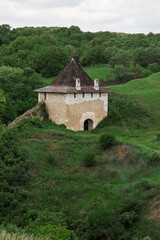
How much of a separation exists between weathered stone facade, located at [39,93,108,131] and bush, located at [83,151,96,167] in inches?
270

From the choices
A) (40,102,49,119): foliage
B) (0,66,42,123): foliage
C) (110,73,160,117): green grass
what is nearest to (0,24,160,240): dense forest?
(40,102,49,119): foliage

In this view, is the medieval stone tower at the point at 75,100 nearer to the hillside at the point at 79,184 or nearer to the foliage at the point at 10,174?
the hillside at the point at 79,184

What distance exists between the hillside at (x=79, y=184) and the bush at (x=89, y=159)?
0.09 metres

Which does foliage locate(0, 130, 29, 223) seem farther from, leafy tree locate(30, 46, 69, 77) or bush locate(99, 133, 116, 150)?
leafy tree locate(30, 46, 69, 77)

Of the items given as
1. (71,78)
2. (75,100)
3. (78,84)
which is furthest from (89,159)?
(71,78)

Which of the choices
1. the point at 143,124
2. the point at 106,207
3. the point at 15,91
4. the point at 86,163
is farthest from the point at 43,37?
the point at 106,207

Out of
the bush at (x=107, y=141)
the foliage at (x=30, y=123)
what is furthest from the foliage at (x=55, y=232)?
the foliage at (x=30, y=123)

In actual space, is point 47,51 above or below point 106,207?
above

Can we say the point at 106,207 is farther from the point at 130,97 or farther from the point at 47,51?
the point at 47,51

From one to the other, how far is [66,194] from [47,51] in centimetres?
3558

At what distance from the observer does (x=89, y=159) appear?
18984mm

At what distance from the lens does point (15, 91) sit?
35.6 m

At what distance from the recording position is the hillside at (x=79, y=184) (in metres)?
14.0

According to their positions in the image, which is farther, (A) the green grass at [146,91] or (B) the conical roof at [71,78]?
(A) the green grass at [146,91]
